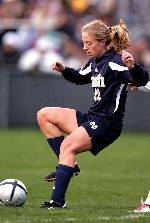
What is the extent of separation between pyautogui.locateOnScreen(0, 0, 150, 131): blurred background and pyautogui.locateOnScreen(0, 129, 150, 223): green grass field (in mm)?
667

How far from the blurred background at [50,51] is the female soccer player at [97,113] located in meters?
11.5

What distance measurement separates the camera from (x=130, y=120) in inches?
798

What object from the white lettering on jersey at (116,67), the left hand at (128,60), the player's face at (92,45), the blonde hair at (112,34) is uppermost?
the blonde hair at (112,34)

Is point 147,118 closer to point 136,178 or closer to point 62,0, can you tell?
point 62,0

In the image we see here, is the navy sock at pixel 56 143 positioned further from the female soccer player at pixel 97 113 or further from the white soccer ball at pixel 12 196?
the white soccer ball at pixel 12 196

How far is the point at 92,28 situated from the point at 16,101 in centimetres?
1248

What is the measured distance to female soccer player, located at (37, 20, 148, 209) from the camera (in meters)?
7.89

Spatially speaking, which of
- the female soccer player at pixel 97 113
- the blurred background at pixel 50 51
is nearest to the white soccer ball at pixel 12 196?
the female soccer player at pixel 97 113

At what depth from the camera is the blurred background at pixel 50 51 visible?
20375mm

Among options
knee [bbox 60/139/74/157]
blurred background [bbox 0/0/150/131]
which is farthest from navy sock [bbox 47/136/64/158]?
blurred background [bbox 0/0/150/131]

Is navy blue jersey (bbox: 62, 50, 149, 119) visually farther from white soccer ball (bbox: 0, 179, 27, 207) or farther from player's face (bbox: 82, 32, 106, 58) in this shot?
white soccer ball (bbox: 0, 179, 27, 207)

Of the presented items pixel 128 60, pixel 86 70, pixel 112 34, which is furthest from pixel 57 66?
pixel 128 60

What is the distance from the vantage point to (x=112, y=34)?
825cm

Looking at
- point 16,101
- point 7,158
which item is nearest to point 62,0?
point 16,101
